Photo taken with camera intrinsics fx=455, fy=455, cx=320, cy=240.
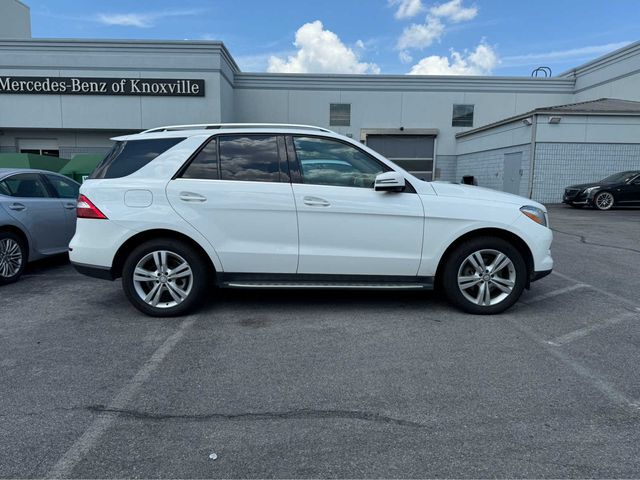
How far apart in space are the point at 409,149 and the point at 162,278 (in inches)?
903

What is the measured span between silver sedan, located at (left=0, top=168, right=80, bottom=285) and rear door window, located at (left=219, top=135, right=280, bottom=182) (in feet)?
11.3

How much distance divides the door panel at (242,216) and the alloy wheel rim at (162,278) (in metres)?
0.41

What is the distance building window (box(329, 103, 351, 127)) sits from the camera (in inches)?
988

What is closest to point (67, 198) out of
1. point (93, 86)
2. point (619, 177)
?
point (93, 86)

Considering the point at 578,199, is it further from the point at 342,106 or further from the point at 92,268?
the point at 92,268

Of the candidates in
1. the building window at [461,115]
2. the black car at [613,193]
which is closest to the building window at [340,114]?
the building window at [461,115]

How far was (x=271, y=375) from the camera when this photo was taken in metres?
3.34

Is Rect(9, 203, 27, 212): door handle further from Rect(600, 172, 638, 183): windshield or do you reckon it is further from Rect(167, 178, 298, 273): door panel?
Rect(600, 172, 638, 183): windshield

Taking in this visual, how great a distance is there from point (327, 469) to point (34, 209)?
5954 mm

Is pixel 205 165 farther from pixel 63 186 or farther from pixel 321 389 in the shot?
pixel 63 186

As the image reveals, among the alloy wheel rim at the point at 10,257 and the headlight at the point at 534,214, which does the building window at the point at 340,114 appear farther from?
the headlight at the point at 534,214

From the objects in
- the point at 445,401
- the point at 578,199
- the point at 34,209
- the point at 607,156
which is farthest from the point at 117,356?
the point at 607,156

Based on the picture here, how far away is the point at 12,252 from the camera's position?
607 centimetres

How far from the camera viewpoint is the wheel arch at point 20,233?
600cm
